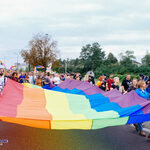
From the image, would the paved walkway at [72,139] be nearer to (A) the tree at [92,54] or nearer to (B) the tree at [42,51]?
(B) the tree at [42,51]

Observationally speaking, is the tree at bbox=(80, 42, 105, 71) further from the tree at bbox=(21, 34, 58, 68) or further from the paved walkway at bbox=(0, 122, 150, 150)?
the paved walkway at bbox=(0, 122, 150, 150)

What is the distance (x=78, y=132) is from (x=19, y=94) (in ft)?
7.15

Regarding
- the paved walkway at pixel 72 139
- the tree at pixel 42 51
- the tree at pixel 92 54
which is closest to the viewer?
the paved walkway at pixel 72 139

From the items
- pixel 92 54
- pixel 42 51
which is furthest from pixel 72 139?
pixel 92 54

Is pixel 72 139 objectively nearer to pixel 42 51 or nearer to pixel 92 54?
pixel 42 51

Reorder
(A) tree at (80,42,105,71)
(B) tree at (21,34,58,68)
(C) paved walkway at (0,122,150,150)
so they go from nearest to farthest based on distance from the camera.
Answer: (C) paved walkway at (0,122,150,150), (B) tree at (21,34,58,68), (A) tree at (80,42,105,71)

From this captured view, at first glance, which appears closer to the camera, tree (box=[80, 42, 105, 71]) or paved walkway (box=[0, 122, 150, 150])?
paved walkway (box=[0, 122, 150, 150])

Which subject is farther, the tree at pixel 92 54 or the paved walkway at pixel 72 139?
the tree at pixel 92 54

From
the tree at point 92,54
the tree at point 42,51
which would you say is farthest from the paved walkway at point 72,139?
the tree at point 92,54

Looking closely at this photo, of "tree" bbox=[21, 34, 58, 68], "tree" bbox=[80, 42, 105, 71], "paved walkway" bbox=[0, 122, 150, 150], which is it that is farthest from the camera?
"tree" bbox=[80, 42, 105, 71]

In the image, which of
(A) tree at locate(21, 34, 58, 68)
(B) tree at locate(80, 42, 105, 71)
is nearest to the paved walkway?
(A) tree at locate(21, 34, 58, 68)

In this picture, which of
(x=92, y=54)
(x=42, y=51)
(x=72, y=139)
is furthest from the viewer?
(x=92, y=54)

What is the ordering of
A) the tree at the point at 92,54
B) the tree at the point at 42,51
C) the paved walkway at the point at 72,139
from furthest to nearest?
the tree at the point at 92,54
the tree at the point at 42,51
the paved walkway at the point at 72,139

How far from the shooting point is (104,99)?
22.8ft
